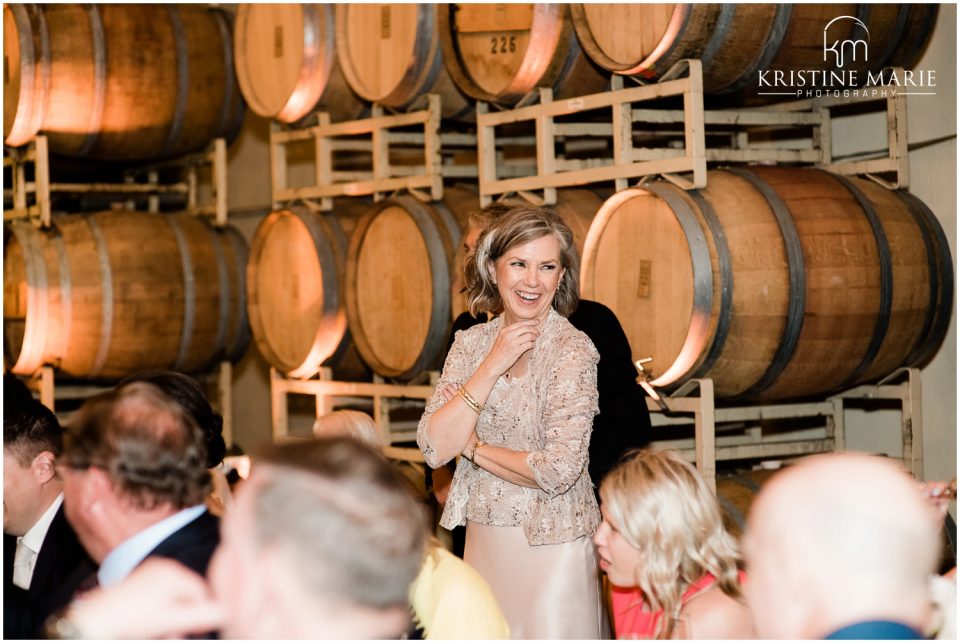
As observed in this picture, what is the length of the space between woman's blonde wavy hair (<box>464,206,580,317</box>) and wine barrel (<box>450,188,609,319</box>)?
122 cm

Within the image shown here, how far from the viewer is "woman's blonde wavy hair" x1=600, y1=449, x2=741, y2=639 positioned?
7.52ft

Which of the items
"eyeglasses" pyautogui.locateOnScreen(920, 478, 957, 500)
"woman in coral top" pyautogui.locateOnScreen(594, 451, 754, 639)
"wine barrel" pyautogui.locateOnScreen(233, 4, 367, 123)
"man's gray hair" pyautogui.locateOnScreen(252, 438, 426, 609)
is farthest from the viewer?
"wine barrel" pyautogui.locateOnScreen(233, 4, 367, 123)

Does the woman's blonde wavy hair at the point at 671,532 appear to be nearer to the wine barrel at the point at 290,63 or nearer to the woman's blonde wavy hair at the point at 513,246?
the woman's blonde wavy hair at the point at 513,246

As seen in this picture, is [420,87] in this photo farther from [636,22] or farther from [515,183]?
[636,22]

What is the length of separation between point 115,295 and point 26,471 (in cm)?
338

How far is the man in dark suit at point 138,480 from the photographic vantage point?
2.01 meters

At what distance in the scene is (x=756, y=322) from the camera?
13.1 ft

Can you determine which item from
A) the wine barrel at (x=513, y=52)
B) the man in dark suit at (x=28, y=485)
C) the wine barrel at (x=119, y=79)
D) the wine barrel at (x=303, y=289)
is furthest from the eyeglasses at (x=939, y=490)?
the wine barrel at (x=119, y=79)

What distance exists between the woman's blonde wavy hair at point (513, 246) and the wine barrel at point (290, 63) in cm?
262

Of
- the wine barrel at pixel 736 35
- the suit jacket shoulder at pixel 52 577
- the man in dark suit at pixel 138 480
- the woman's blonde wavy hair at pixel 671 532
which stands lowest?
the suit jacket shoulder at pixel 52 577

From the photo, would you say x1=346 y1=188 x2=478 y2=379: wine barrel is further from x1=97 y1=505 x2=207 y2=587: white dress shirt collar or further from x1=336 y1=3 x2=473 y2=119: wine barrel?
x1=97 y1=505 x2=207 y2=587: white dress shirt collar

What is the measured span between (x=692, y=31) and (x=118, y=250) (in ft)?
12.0

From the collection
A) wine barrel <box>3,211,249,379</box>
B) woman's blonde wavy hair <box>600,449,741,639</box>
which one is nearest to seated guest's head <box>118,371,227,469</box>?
woman's blonde wavy hair <box>600,449,741,639</box>

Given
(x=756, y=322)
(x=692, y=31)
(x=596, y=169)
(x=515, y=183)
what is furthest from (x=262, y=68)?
(x=756, y=322)
